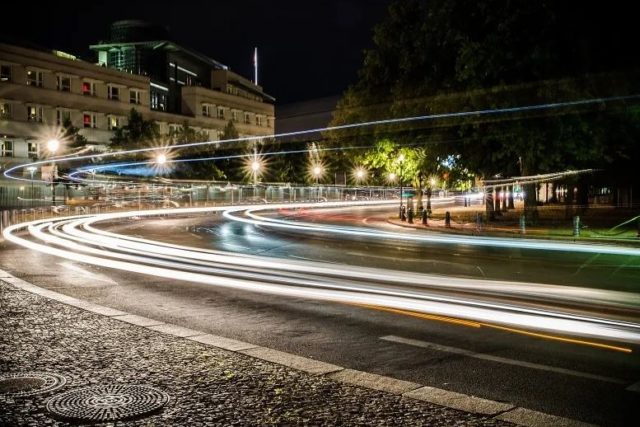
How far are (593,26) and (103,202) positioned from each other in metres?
42.1

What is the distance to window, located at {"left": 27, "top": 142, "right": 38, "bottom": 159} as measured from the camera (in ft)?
203

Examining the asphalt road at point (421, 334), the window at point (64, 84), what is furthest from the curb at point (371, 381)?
the window at point (64, 84)

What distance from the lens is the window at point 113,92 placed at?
238ft

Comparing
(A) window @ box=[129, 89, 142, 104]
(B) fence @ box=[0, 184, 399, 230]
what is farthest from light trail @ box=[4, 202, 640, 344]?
(A) window @ box=[129, 89, 142, 104]

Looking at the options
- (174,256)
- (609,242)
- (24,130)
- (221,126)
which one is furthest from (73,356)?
(221,126)

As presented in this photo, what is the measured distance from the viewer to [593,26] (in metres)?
29.7

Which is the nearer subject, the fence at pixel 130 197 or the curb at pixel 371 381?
the curb at pixel 371 381

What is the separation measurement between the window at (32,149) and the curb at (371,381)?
57.7m

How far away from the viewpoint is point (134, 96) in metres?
76.2

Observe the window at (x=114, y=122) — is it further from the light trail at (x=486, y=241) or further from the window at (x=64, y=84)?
the light trail at (x=486, y=241)

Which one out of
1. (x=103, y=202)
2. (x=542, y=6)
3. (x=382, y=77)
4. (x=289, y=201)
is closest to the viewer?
(x=542, y=6)

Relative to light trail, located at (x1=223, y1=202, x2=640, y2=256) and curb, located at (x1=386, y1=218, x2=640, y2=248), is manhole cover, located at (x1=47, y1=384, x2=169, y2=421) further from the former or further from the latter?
curb, located at (x1=386, y1=218, x2=640, y2=248)

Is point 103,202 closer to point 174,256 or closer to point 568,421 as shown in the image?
Answer: point 174,256

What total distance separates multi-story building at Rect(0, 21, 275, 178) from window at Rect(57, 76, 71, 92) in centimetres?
10
